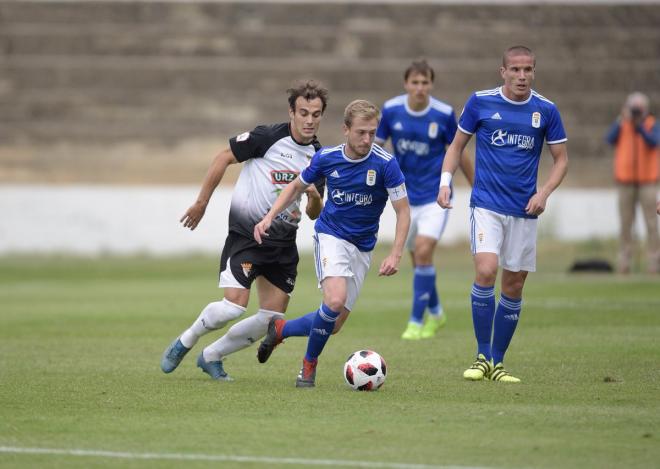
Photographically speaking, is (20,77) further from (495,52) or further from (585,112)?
(585,112)

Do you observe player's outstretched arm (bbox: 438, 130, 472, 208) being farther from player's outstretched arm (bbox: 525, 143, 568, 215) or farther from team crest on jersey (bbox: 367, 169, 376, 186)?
team crest on jersey (bbox: 367, 169, 376, 186)

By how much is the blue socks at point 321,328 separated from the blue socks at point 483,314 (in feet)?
3.98

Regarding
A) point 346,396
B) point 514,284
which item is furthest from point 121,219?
point 346,396

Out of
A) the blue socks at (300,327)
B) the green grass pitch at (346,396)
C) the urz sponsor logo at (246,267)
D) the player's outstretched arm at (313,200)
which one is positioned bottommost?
the green grass pitch at (346,396)

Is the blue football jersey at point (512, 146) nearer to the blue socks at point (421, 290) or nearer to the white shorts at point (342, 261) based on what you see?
the white shorts at point (342, 261)

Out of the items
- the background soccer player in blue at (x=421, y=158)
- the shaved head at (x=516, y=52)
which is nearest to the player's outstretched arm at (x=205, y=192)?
the shaved head at (x=516, y=52)

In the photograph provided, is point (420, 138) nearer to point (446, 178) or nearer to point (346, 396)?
point (446, 178)

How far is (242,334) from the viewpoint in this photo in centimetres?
959

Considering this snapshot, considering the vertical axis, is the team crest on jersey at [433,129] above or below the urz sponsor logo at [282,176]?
above

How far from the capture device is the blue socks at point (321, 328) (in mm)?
9031

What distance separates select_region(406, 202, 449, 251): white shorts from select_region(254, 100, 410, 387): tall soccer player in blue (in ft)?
13.6

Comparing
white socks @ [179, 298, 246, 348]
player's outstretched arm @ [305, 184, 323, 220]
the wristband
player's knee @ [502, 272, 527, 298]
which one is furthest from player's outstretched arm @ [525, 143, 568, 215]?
white socks @ [179, 298, 246, 348]

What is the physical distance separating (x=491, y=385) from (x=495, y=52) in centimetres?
2357

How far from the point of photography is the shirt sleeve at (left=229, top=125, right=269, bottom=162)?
9.59m
